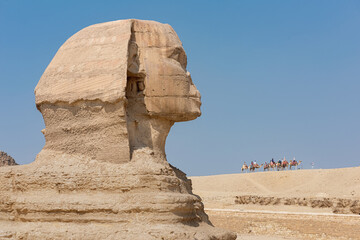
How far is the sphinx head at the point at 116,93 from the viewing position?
7.54 metres

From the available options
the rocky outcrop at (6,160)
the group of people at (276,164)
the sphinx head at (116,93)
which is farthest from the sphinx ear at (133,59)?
the group of people at (276,164)

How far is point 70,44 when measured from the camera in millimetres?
8477

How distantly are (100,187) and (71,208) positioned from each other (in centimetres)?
51

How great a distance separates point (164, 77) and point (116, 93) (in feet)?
3.15

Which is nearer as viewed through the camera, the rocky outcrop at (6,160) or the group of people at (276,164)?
the rocky outcrop at (6,160)

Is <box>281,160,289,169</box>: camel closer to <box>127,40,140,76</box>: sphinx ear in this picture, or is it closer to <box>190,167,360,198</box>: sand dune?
<box>190,167,360,198</box>: sand dune

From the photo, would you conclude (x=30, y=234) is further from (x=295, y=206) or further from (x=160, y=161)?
(x=295, y=206)

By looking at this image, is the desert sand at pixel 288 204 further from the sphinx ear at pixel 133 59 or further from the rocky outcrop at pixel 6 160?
the rocky outcrop at pixel 6 160

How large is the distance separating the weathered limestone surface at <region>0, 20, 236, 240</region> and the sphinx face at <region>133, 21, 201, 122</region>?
0.05 feet

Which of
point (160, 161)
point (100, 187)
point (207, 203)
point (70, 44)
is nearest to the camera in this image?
point (100, 187)

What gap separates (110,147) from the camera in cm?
754

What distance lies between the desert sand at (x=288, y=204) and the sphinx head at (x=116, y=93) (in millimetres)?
5354

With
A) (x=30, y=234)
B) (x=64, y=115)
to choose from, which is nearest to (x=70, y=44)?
(x=64, y=115)

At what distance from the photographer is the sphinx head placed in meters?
7.54
